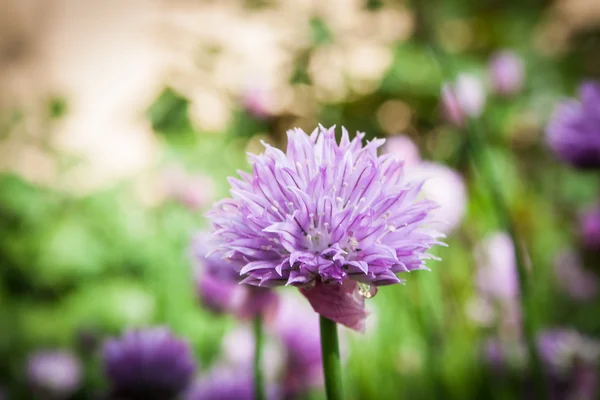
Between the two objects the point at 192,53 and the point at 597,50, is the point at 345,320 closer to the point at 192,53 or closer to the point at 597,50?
the point at 192,53

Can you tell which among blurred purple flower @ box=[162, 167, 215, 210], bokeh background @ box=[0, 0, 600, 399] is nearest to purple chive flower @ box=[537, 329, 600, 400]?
bokeh background @ box=[0, 0, 600, 399]

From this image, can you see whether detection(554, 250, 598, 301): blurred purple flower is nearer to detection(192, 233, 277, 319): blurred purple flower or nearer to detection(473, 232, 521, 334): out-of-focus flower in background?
detection(473, 232, 521, 334): out-of-focus flower in background

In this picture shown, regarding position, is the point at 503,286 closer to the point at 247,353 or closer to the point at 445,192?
the point at 445,192

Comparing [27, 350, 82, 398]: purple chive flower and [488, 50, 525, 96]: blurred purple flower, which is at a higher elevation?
[488, 50, 525, 96]: blurred purple flower

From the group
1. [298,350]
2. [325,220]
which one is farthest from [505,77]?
[325,220]

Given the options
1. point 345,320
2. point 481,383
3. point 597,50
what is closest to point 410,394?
point 481,383

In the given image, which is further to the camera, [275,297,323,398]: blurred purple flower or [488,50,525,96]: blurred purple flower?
[488,50,525,96]: blurred purple flower
